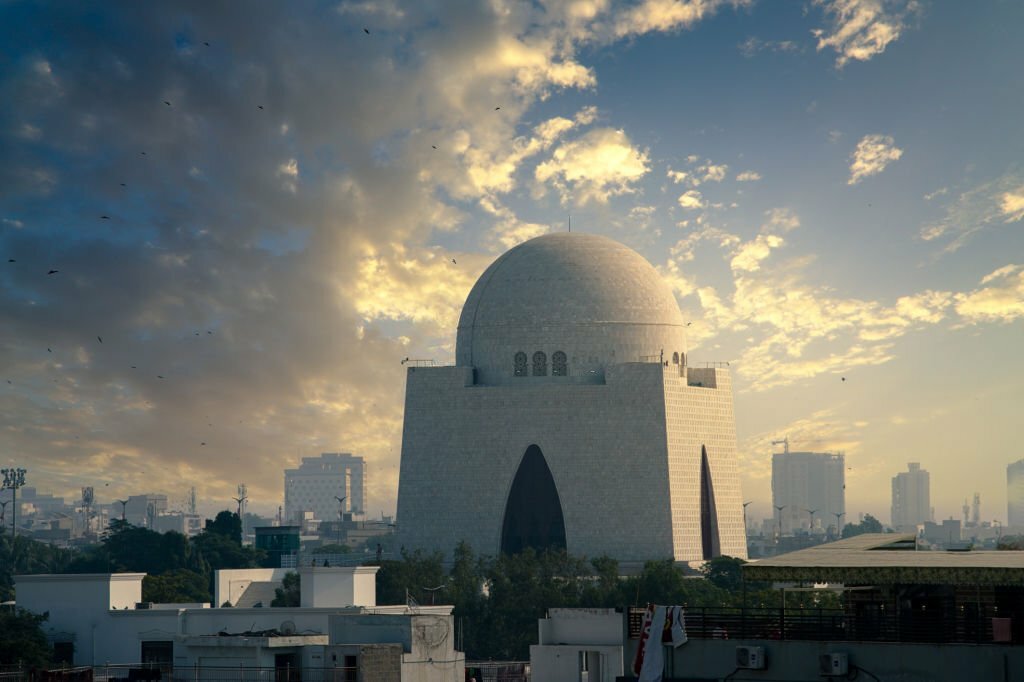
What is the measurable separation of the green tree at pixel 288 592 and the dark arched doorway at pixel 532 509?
15312 millimetres

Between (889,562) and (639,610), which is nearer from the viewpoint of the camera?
(889,562)

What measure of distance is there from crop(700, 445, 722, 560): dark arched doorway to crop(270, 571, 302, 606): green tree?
24212 mm

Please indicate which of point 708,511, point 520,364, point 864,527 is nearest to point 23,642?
point 520,364

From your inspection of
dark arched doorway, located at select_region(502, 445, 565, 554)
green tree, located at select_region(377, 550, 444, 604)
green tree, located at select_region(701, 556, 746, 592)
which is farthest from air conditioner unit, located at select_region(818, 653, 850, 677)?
dark arched doorway, located at select_region(502, 445, 565, 554)

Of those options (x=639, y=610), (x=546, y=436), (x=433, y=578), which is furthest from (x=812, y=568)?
(x=546, y=436)

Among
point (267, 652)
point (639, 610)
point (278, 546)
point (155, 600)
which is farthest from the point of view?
point (278, 546)

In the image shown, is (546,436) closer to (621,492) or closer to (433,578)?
(621,492)

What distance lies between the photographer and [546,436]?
8394 cm

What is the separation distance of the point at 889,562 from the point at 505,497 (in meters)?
54.0

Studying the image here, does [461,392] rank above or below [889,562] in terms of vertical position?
above

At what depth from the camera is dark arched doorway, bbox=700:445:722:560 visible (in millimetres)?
86812

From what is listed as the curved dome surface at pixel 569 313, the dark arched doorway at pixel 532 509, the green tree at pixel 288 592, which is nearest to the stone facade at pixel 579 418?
the curved dome surface at pixel 569 313

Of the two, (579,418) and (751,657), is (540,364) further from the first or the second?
(751,657)

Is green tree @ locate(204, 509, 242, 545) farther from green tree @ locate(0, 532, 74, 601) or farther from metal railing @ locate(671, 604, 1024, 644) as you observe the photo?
metal railing @ locate(671, 604, 1024, 644)
